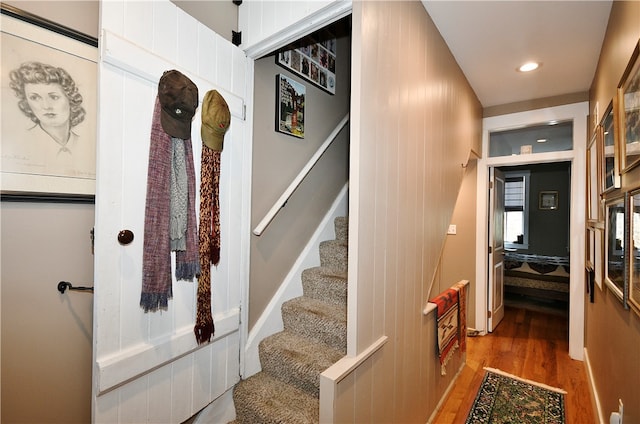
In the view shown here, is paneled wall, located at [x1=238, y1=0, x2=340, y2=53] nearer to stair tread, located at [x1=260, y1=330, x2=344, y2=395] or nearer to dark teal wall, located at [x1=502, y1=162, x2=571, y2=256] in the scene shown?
stair tread, located at [x1=260, y1=330, x2=344, y2=395]

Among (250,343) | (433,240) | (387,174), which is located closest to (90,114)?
(387,174)

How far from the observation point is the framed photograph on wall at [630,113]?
1177 mm

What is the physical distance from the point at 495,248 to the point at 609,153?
7.31 ft

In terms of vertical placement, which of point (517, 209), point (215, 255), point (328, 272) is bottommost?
point (328, 272)

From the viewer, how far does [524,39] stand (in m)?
2.18

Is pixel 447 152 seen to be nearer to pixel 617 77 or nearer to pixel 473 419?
pixel 617 77

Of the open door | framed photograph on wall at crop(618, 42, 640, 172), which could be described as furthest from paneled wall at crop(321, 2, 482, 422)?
the open door

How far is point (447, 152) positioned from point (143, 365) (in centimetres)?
238

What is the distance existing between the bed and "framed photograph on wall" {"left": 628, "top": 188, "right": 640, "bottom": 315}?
402 centimetres

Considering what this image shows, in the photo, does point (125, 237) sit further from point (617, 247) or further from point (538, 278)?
point (538, 278)

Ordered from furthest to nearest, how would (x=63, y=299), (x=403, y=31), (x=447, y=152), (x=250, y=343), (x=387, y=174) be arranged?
(x=447, y=152), (x=250, y=343), (x=403, y=31), (x=387, y=174), (x=63, y=299)

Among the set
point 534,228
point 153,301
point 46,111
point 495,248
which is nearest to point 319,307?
point 153,301

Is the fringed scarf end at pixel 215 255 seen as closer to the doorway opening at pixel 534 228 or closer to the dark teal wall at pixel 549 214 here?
the doorway opening at pixel 534 228

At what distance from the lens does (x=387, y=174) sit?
1.54 metres
